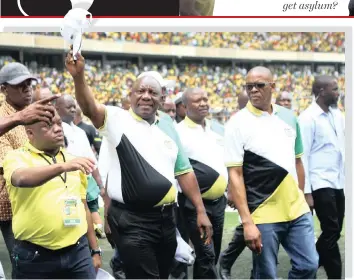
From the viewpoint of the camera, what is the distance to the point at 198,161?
23.7 ft

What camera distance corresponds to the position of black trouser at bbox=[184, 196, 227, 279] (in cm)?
666

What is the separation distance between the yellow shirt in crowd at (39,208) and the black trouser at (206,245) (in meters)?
2.19

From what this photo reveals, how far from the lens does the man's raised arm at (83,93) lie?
4.41m

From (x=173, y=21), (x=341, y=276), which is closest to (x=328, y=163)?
(x=341, y=276)

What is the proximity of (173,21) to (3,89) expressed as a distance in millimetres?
1376

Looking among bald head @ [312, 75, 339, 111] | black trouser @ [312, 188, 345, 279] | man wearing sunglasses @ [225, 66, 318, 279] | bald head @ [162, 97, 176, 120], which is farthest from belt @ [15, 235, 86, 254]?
bald head @ [162, 97, 176, 120]

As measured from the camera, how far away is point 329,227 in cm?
681

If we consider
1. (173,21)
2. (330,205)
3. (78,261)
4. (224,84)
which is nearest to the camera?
(78,261)

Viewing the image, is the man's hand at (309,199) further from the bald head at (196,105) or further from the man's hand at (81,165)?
the man's hand at (81,165)

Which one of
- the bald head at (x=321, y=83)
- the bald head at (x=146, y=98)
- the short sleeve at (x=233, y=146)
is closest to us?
the bald head at (x=146, y=98)

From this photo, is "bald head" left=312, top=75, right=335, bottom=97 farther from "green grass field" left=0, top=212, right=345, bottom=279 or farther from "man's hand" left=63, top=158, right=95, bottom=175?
"man's hand" left=63, top=158, right=95, bottom=175

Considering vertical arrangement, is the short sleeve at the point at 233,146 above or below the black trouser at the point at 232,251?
above

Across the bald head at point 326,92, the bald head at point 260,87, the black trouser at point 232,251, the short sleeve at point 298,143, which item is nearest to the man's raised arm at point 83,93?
the bald head at point 260,87

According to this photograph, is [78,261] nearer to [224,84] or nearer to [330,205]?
[330,205]
